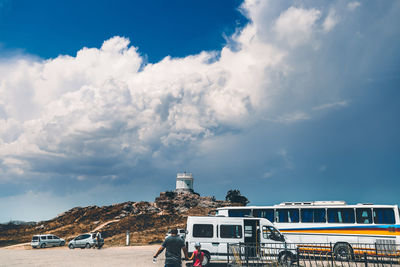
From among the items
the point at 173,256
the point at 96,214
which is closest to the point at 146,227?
the point at 96,214

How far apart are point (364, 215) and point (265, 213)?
6.50 meters

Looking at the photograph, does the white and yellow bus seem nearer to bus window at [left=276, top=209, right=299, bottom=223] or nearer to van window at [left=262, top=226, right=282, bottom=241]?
bus window at [left=276, top=209, right=299, bottom=223]

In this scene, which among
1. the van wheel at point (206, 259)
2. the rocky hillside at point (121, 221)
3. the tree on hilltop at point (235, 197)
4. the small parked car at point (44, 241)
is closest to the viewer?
the van wheel at point (206, 259)

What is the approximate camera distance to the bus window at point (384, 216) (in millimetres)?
19594

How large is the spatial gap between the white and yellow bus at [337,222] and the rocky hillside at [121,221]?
19.1 metres

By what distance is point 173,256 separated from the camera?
9.24 m

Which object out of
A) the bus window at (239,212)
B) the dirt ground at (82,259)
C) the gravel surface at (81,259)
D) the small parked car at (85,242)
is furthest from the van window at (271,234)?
the small parked car at (85,242)

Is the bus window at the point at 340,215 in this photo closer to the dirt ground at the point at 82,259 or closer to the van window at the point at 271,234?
the van window at the point at 271,234

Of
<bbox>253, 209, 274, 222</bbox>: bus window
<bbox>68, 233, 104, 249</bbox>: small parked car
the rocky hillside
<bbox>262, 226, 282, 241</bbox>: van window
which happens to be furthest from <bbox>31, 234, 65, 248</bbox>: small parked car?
<bbox>262, 226, 282, 241</bbox>: van window

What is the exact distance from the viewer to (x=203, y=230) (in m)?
17.6

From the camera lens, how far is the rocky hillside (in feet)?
143

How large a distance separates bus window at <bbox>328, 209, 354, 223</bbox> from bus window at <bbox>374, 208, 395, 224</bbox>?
1378 mm

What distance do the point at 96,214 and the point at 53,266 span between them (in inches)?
2095

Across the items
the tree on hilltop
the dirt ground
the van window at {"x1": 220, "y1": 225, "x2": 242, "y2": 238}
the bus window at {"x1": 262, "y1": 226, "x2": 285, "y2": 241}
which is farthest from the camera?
the tree on hilltop
